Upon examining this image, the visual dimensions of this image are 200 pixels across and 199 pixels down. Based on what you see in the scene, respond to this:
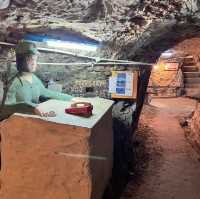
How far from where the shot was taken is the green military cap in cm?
445

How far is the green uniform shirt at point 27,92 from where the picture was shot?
421cm

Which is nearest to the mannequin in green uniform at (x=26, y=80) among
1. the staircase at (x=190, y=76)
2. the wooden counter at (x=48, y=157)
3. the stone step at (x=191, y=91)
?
the wooden counter at (x=48, y=157)

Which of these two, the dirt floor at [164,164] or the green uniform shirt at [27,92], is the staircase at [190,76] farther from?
the green uniform shirt at [27,92]

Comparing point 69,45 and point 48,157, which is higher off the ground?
point 69,45

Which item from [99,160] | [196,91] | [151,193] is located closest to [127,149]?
Result: [151,193]

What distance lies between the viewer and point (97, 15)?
468cm

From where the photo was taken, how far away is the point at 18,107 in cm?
411

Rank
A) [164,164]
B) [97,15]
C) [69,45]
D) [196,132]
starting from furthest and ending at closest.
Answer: [196,132] → [164,164] → [69,45] → [97,15]

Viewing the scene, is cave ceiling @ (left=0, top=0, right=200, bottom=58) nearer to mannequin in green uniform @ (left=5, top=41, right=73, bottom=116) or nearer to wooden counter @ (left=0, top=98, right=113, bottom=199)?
mannequin in green uniform @ (left=5, top=41, right=73, bottom=116)

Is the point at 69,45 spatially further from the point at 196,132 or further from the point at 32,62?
the point at 196,132

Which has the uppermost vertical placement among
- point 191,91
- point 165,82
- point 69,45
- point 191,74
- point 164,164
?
point 69,45

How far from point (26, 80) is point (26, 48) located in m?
0.43

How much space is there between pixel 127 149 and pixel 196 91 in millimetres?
10601

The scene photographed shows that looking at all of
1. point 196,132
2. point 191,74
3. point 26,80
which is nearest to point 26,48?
point 26,80
